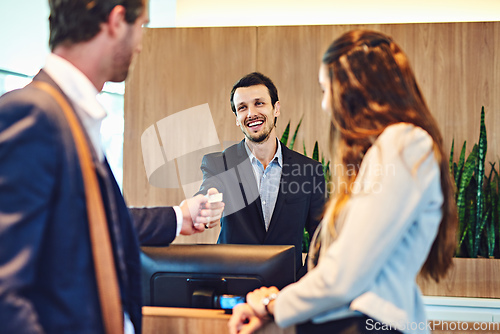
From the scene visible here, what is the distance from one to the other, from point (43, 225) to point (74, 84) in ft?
1.01

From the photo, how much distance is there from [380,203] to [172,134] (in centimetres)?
311

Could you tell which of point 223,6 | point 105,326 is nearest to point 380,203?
point 105,326

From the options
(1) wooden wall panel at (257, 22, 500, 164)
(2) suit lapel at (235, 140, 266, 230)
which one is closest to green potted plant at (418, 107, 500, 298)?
(1) wooden wall panel at (257, 22, 500, 164)

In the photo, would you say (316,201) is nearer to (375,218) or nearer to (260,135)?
(260,135)

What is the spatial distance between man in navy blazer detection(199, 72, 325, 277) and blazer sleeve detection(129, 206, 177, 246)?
0.99 meters

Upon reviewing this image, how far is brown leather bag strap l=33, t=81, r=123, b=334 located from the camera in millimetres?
820

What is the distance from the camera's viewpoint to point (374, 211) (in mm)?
888

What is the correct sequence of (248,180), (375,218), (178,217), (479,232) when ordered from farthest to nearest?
(479,232) → (248,180) → (178,217) → (375,218)

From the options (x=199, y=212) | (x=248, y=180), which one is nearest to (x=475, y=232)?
(x=248, y=180)

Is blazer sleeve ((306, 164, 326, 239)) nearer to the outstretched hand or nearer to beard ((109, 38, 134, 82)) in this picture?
the outstretched hand

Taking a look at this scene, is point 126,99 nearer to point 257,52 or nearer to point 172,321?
point 257,52

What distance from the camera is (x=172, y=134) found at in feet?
12.6

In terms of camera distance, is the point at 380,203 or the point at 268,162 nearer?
the point at 380,203

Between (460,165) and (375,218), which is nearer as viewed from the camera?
(375,218)
